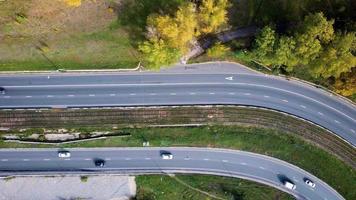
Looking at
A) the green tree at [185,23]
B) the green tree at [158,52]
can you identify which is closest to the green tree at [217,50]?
the green tree at [185,23]

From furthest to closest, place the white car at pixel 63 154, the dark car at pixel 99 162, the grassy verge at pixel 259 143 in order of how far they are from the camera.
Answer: the grassy verge at pixel 259 143 < the dark car at pixel 99 162 < the white car at pixel 63 154

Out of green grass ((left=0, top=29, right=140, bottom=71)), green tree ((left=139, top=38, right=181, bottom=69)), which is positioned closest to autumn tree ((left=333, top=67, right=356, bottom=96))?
green tree ((left=139, top=38, right=181, bottom=69))

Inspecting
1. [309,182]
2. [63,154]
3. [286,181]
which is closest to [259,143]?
[286,181]

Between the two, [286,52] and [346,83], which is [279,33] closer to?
[286,52]

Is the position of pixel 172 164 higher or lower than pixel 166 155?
lower

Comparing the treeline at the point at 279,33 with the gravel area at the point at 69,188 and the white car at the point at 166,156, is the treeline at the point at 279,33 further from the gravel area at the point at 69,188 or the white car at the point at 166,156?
the gravel area at the point at 69,188

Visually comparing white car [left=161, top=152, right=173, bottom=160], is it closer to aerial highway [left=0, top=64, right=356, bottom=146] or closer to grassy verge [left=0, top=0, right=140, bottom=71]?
aerial highway [left=0, top=64, right=356, bottom=146]

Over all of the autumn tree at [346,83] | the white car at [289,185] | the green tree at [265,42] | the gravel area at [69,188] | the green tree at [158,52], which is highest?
the green tree at [265,42]
